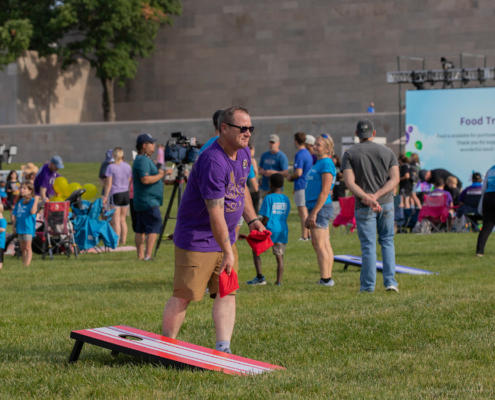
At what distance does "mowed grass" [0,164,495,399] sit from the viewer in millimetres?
4191

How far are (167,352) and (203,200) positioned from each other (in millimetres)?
1047

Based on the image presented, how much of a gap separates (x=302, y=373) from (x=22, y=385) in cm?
179

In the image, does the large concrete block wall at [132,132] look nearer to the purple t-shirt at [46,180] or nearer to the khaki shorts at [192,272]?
the purple t-shirt at [46,180]

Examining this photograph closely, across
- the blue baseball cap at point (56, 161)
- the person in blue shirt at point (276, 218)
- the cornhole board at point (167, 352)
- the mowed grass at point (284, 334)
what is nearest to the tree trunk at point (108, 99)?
the blue baseball cap at point (56, 161)

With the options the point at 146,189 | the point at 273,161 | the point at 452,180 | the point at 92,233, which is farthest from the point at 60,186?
the point at 452,180

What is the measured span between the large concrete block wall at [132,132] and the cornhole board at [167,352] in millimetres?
27702

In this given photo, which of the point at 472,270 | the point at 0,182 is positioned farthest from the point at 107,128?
the point at 472,270

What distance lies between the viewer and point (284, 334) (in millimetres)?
5703

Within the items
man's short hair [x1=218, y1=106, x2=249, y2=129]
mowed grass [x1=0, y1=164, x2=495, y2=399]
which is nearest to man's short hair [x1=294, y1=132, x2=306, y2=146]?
mowed grass [x1=0, y1=164, x2=495, y2=399]

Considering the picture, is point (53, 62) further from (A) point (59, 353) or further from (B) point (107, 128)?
(A) point (59, 353)

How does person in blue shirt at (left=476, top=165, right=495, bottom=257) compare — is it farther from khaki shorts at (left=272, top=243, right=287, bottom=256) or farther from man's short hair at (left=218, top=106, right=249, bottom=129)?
man's short hair at (left=218, top=106, right=249, bottom=129)

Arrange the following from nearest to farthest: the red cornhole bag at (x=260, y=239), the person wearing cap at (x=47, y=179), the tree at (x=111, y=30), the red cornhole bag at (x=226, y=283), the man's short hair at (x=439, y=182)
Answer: the red cornhole bag at (x=226, y=283)
the red cornhole bag at (x=260, y=239)
the person wearing cap at (x=47, y=179)
the man's short hair at (x=439, y=182)
the tree at (x=111, y=30)

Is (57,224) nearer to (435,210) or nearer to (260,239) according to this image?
(260,239)

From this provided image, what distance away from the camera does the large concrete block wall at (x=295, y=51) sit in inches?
1449
